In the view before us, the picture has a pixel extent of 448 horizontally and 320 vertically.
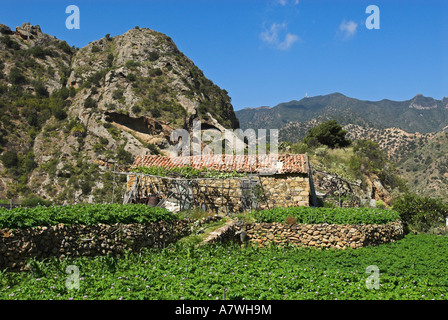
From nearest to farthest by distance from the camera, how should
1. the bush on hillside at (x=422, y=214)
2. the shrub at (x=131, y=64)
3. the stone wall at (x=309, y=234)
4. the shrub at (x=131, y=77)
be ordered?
the stone wall at (x=309, y=234) < the bush on hillside at (x=422, y=214) < the shrub at (x=131, y=77) < the shrub at (x=131, y=64)

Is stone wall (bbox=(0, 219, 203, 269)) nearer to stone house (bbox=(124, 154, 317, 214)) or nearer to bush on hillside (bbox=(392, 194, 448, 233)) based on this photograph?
stone house (bbox=(124, 154, 317, 214))

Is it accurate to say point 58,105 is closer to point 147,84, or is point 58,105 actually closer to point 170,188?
point 147,84

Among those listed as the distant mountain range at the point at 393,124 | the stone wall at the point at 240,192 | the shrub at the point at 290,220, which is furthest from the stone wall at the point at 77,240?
the distant mountain range at the point at 393,124

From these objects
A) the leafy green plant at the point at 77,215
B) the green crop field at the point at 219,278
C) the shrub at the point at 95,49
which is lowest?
the green crop field at the point at 219,278

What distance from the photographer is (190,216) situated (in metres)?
15.6

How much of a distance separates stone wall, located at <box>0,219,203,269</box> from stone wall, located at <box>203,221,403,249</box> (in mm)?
3101

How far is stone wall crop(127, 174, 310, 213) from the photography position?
1936 cm

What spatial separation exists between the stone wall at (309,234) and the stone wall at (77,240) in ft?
10.2

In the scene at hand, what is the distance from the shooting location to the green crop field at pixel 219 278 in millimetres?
6938

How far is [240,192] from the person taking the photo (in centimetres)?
1980

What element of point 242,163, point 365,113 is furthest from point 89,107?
point 365,113

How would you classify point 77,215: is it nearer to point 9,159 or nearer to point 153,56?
point 9,159

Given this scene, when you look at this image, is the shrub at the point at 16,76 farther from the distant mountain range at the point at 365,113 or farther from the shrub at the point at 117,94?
the distant mountain range at the point at 365,113

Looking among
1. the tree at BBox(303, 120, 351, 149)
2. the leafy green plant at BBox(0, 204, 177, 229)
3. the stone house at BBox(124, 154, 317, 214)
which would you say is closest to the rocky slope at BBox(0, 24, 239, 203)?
the tree at BBox(303, 120, 351, 149)
